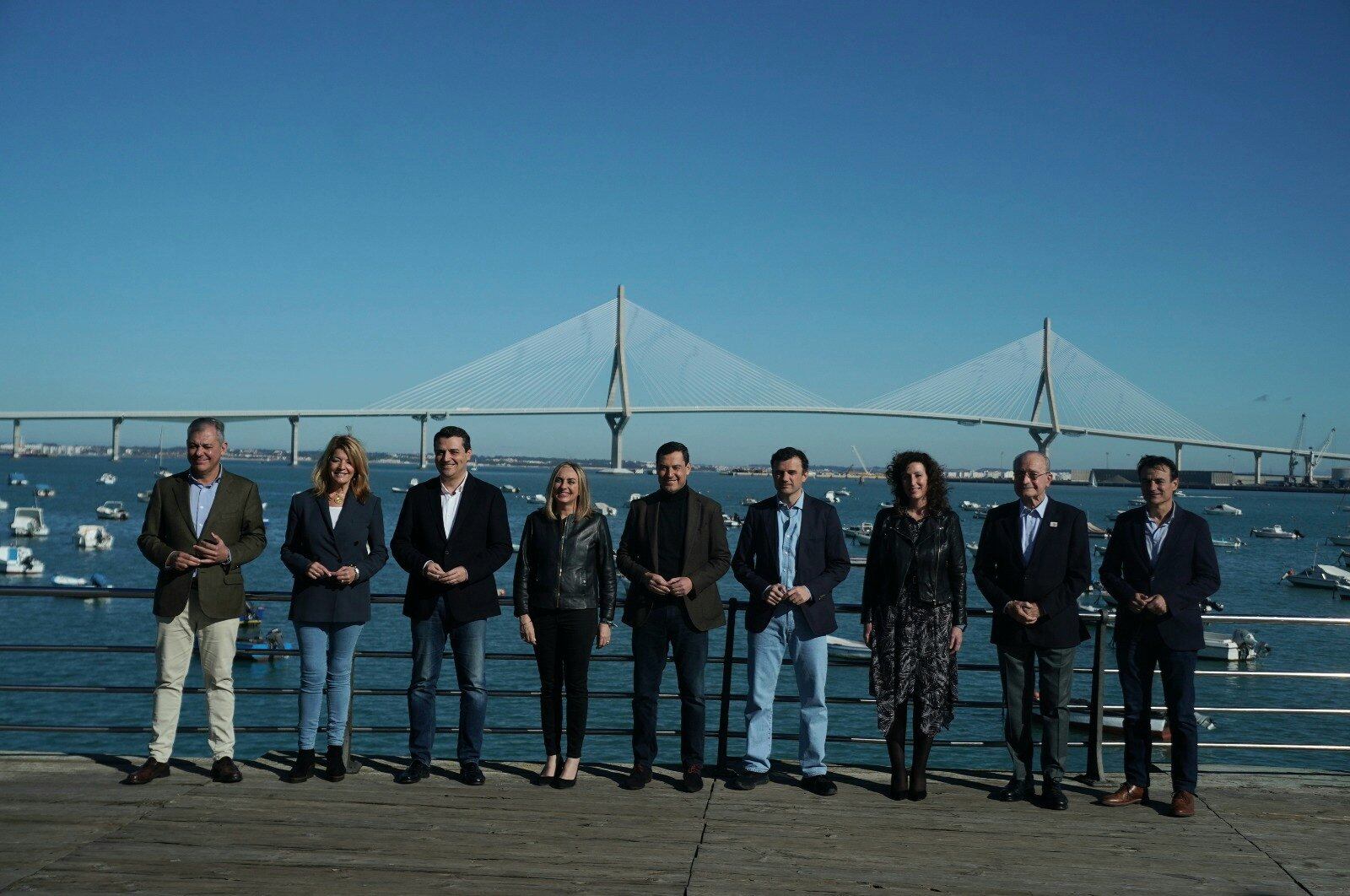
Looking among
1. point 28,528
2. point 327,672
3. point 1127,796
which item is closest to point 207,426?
point 327,672

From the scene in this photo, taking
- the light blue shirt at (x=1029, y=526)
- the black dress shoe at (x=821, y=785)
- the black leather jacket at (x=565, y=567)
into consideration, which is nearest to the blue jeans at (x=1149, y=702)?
the light blue shirt at (x=1029, y=526)

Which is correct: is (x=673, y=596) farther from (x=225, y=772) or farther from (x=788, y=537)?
(x=225, y=772)

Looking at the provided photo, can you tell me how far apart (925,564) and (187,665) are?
2.76m

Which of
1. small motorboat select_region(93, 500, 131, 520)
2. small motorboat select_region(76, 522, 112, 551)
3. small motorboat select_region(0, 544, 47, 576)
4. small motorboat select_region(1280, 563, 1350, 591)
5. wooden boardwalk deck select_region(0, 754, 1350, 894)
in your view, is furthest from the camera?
small motorboat select_region(93, 500, 131, 520)

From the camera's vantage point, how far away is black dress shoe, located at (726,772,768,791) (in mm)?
3943

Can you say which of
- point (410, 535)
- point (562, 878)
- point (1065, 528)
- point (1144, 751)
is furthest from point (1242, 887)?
point (410, 535)

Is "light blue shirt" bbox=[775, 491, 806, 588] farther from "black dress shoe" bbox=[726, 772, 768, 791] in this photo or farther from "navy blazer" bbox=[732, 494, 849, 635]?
"black dress shoe" bbox=[726, 772, 768, 791]

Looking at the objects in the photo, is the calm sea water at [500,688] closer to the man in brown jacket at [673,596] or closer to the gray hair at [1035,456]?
the man in brown jacket at [673,596]

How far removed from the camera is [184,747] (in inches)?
533

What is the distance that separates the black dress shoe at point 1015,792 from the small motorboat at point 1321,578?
4013 cm

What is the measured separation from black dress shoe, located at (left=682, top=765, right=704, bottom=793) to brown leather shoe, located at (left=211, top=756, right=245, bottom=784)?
1.67m

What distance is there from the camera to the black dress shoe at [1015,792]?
3904 mm

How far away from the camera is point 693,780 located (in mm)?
3912

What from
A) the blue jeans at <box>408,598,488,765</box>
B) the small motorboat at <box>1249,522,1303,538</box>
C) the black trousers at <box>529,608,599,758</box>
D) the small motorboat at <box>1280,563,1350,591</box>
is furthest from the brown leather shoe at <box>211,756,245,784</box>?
the small motorboat at <box>1249,522,1303,538</box>
